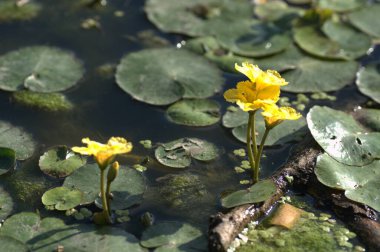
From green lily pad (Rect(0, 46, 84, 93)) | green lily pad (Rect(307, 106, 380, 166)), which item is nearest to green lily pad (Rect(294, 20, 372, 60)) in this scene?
green lily pad (Rect(307, 106, 380, 166))

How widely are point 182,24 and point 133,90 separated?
88 centimetres

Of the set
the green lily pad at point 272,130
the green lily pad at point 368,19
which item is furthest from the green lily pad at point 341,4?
the green lily pad at point 272,130

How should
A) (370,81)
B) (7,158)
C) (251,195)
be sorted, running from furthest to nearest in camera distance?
(370,81) → (7,158) → (251,195)

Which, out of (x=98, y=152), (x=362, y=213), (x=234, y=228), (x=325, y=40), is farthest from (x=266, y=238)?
(x=325, y=40)

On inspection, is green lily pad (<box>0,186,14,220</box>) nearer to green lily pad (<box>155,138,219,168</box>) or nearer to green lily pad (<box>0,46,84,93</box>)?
green lily pad (<box>155,138,219,168</box>)

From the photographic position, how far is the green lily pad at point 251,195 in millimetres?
3346

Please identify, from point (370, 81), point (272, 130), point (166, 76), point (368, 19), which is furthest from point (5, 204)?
point (368, 19)

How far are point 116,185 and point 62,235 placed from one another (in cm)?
42

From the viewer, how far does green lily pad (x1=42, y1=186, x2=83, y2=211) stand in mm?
3398

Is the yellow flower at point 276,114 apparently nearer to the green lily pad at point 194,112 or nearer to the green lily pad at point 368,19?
the green lily pad at point 194,112

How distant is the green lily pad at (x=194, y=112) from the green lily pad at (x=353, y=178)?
75 centimetres

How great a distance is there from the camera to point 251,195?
11.1 feet

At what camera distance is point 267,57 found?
4.70 m

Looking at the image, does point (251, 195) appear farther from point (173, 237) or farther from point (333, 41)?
point (333, 41)
